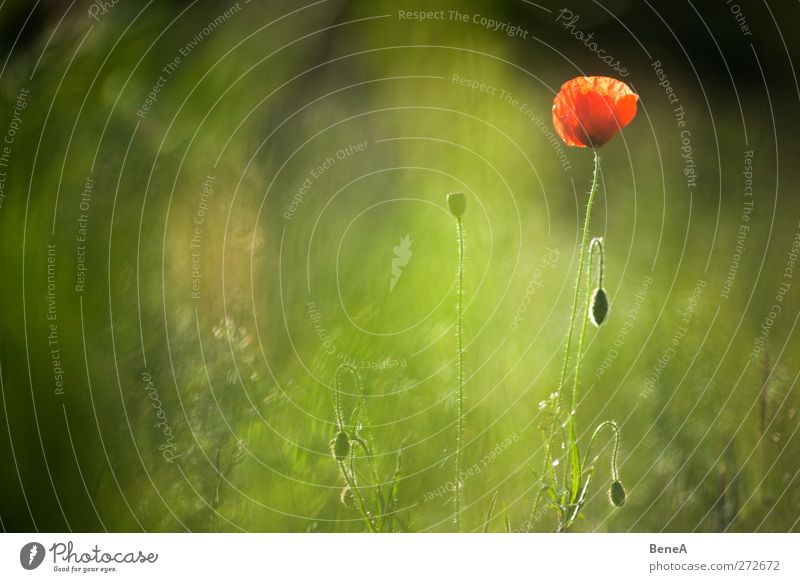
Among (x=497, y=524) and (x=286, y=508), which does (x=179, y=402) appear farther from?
(x=497, y=524)

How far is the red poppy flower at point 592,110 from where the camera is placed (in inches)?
33.2

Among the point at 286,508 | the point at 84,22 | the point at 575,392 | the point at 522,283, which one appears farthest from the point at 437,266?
the point at 84,22

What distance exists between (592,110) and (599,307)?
0.67 ft

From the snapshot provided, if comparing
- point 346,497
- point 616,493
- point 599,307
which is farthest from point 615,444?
point 346,497

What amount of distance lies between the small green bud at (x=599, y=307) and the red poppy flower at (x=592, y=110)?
156mm

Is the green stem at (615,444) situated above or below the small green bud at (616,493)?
above

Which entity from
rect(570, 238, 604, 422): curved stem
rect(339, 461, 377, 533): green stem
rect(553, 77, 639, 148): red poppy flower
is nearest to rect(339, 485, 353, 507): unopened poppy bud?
rect(339, 461, 377, 533): green stem

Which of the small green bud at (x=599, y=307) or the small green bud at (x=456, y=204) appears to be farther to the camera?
the small green bud at (x=456, y=204)

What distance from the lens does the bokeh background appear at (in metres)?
0.90

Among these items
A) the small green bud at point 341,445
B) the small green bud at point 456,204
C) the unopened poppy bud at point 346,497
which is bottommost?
the unopened poppy bud at point 346,497

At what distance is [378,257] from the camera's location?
943mm

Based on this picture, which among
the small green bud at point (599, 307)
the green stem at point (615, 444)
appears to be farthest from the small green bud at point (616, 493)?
the small green bud at point (599, 307)

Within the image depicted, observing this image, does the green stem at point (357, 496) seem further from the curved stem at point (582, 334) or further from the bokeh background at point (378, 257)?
the curved stem at point (582, 334)

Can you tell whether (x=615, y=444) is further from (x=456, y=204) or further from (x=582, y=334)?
(x=456, y=204)
